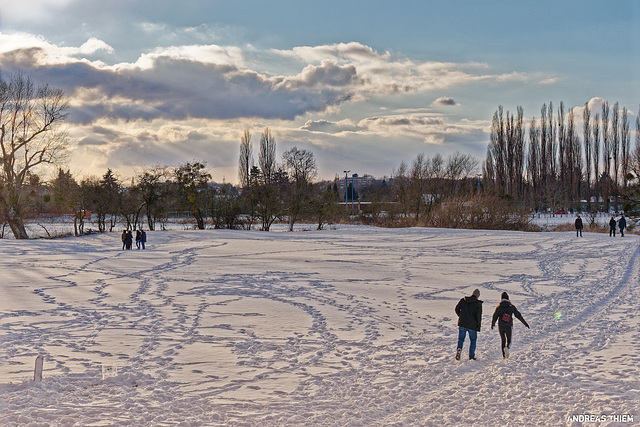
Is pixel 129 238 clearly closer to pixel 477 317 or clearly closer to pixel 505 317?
pixel 477 317

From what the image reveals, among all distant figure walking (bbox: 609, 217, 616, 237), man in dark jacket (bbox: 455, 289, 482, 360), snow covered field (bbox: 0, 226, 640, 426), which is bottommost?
snow covered field (bbox: 0, 226, 640, 426)

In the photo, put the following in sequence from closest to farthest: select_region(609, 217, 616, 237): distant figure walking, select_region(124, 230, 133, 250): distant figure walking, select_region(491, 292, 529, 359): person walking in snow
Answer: select_region(491, 292, 529, 359): person walking in snow → select_region(124, 230, 133, 250): distant figure walking → select_region(609, 217, 616, 237): distant figure walking

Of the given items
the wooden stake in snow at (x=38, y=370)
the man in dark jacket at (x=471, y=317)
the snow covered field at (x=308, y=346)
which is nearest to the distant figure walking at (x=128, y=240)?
the snow covered field at (x=308, y=346)

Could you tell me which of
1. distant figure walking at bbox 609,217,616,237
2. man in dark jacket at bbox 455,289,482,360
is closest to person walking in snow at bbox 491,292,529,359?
man in dark jacket at bbox 455,289,482,360

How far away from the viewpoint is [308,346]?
9.06 m

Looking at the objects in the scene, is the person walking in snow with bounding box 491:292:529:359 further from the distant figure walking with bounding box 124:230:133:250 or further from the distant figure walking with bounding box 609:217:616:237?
the distant figure walking with bounding box 609:217:616:237

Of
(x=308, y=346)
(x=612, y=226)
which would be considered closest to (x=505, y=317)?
(x=308, y=346)

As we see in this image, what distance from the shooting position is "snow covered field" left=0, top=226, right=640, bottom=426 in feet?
20.6

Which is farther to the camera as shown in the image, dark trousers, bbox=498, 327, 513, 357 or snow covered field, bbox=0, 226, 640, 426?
dark trousers, bbox=498, 327, 513, 357

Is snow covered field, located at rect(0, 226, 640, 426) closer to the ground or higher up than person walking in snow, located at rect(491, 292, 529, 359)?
closer to the ground

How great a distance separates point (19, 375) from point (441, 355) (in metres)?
6.53

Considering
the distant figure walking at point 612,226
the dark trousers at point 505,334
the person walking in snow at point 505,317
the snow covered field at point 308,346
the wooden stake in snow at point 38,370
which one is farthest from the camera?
the distant figure walking at point 612,226

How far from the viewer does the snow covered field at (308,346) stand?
627cm

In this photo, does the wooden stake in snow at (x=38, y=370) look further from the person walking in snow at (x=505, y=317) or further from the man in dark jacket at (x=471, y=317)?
the person walking in snow at (x=505, y=317)
